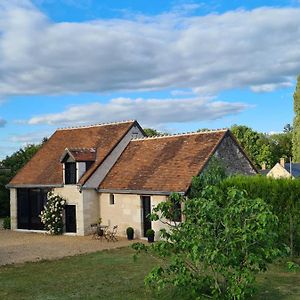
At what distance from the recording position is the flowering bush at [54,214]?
27.6 metres

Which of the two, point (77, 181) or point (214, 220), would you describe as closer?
point (214, 220)

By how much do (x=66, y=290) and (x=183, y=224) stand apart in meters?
5.10

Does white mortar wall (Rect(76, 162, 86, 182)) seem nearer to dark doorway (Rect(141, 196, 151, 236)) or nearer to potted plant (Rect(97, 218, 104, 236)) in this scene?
potted plant (Rect(97, 218, 104, 236))

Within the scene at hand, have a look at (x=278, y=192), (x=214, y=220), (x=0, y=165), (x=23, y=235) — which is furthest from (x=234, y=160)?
(x=0, y=165)

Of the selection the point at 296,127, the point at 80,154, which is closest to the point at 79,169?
the point at 80,154

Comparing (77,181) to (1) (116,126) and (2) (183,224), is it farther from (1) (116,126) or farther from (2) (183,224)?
(2) (183,224)

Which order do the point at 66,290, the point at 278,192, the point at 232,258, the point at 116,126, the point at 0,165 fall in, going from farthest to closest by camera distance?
the point at 0,165 → the point at 116,126 → the point at 278,192 → the point at 66,290 → the point at 232,258

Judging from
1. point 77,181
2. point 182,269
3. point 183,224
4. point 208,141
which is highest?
point 208,141

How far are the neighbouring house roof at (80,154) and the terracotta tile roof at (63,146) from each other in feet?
1.34

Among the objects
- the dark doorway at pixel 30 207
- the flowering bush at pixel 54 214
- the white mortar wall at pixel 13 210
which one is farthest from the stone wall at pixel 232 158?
the white mortar wall at pixel 13 210

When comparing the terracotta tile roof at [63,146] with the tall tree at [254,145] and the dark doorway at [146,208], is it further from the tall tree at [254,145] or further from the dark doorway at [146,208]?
the tall tree at [254,145]

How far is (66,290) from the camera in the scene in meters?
14.0

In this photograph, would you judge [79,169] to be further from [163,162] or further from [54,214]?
[163,162]

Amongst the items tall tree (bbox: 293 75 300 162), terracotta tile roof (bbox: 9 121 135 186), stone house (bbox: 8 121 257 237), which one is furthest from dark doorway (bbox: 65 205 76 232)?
tall tree (bbox: 293 75 300 162)
